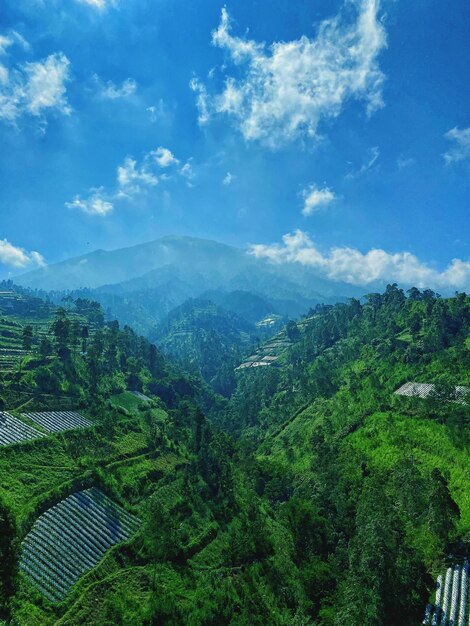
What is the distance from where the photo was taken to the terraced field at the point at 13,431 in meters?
70.2

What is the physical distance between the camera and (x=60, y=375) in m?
113

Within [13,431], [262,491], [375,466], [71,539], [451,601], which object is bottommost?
[451,601]

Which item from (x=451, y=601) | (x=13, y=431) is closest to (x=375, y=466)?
(x=451, y=601)

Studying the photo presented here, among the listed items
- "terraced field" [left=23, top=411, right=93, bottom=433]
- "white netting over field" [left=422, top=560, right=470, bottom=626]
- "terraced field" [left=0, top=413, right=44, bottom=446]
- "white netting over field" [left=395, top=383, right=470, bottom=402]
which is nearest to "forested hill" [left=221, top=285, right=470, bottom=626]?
"white netting over field" [left=395, top=383, right=470, bottom=402]

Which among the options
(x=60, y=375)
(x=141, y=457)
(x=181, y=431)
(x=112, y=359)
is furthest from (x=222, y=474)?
(x=112, y=359)

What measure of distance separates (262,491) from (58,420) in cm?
4878

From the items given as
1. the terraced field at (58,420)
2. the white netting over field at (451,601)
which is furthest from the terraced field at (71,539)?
the white netting over field at (451,601)

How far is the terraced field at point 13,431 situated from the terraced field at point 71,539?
Result: 1618cm

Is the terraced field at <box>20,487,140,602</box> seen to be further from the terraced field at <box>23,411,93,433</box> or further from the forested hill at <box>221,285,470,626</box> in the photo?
the forested hill at <box>221,285,470,626</box>

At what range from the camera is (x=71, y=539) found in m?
54.8

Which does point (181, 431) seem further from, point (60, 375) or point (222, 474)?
point (60, 375)

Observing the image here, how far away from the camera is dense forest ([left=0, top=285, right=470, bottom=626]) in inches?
1857

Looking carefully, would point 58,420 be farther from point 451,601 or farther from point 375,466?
point 451,601

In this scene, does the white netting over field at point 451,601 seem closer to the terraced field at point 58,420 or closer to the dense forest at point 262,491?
the dense forest at point 262,491
